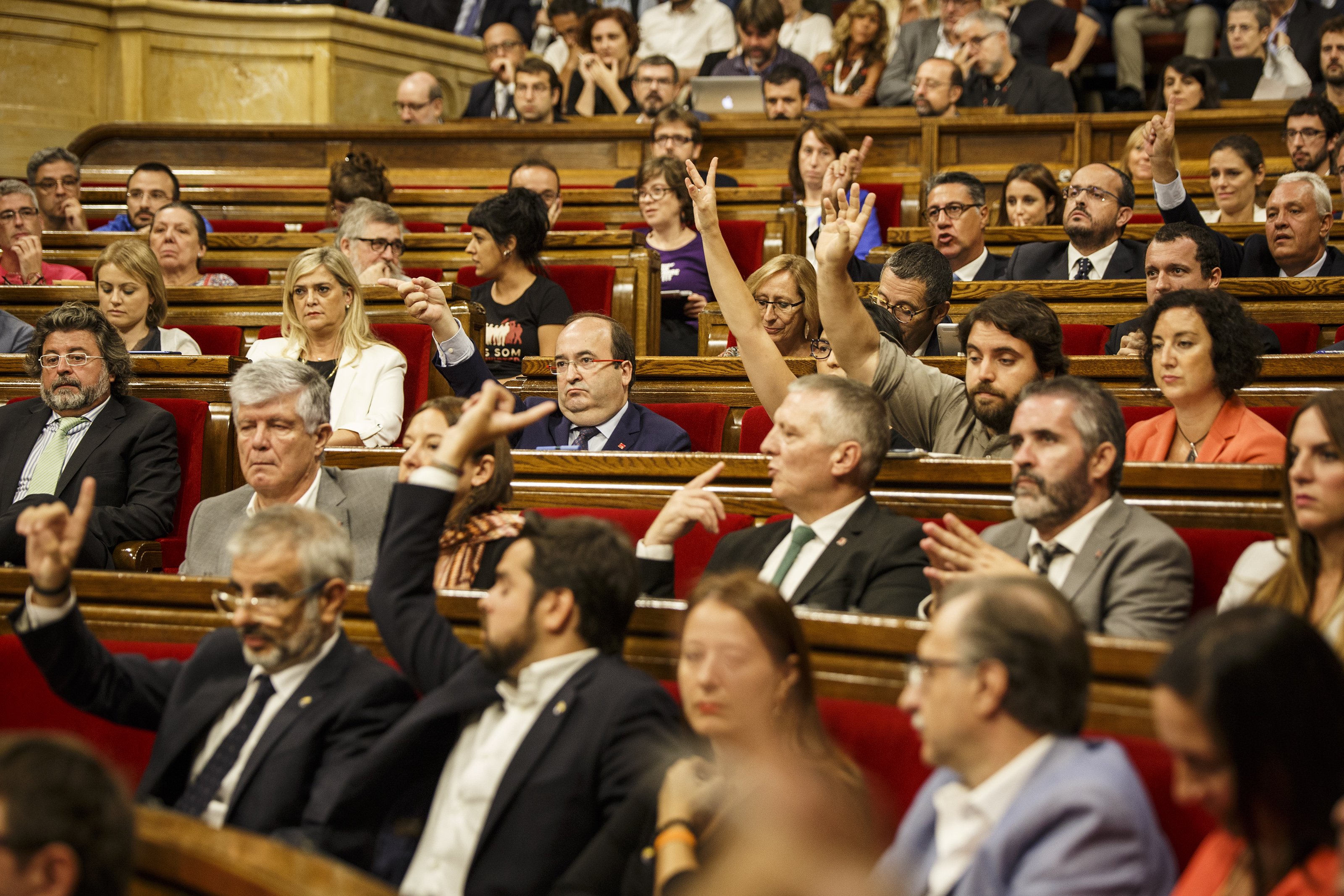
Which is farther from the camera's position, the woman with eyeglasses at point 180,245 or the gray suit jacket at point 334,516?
the woman with eyeglasses at point 180,245

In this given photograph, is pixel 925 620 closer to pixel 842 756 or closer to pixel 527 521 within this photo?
pixel 842 756

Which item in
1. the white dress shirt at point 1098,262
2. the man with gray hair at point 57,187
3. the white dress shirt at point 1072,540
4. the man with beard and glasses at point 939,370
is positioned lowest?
the white dress shirt at point 1072,540

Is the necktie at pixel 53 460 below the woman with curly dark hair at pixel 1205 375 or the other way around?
below

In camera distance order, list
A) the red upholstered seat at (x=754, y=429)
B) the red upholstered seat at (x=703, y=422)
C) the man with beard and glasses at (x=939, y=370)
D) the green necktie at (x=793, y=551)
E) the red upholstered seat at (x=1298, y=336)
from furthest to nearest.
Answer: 1. the red upholstered seat at (x=1298, y=336)
2. the red upholstered seat at (x=703, y=422)
3. the red upholstered seat at (x=754, y=429)
4. the man with beard and glasses at (x=939, y=370)
5. the green necktie at (x=793, y=551)

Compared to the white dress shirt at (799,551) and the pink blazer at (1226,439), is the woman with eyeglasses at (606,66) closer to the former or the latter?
the pink blazer at (1226,439)

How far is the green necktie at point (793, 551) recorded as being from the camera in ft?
4.74

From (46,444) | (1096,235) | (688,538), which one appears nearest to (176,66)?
(46,444)

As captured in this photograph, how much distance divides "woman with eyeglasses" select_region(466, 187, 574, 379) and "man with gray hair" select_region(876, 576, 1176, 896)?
1.96 m

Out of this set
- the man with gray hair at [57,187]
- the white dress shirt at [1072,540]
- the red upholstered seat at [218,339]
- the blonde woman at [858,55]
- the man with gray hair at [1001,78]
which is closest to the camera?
the white dress shirt at [1072,540]

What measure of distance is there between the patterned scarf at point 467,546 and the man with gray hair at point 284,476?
23cm

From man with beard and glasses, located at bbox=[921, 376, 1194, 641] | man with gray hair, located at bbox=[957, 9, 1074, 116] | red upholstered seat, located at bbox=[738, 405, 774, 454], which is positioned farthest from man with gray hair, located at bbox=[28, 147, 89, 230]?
man with beard and glasses, located at bbox=[921, 376, 1194, 641]

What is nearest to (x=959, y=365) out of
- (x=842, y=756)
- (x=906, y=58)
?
(x=842, y=756)

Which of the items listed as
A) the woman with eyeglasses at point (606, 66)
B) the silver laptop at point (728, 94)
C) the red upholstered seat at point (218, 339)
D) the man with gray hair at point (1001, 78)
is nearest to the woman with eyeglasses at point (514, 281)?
the red upholstered seat at point (218, 339)

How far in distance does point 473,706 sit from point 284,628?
20 centimetres
